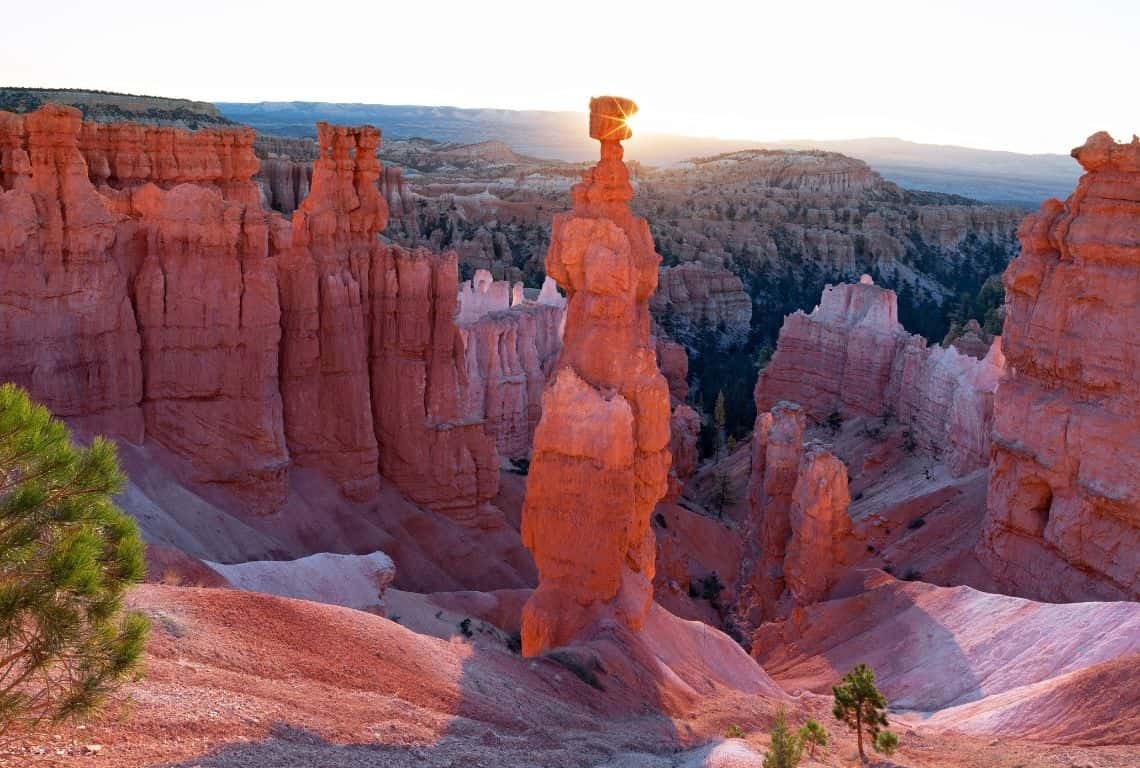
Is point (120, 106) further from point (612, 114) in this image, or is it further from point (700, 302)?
point (612, 114)

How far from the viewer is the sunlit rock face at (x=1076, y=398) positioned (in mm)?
21547

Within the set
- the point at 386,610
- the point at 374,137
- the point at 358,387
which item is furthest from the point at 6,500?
the point at 374,137

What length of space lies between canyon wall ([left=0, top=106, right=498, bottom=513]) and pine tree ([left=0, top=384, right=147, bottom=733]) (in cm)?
1387

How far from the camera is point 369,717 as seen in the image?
35.4ft

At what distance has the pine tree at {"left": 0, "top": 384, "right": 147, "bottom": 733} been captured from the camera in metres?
6.86

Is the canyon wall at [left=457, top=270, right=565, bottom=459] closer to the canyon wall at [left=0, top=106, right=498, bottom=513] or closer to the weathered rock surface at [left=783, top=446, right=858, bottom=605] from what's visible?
the canyon wall at [left=0, top=106, right=498, bottom=513]

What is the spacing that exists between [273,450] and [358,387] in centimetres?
280

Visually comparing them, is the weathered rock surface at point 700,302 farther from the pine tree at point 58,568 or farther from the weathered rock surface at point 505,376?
the pine tree at point 58,568

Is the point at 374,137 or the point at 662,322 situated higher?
the point at 374,137

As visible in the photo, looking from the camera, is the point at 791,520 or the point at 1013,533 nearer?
the point at 1013,533

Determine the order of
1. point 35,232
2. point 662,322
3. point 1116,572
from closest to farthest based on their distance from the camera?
point 35,232, point 1116,572, point 662,322

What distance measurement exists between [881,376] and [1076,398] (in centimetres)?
1763

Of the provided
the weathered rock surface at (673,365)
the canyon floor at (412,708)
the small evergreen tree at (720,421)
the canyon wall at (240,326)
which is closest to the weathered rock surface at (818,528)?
the canyon floor at (412,708)

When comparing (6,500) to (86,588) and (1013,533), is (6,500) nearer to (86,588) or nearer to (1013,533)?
(86,588)
